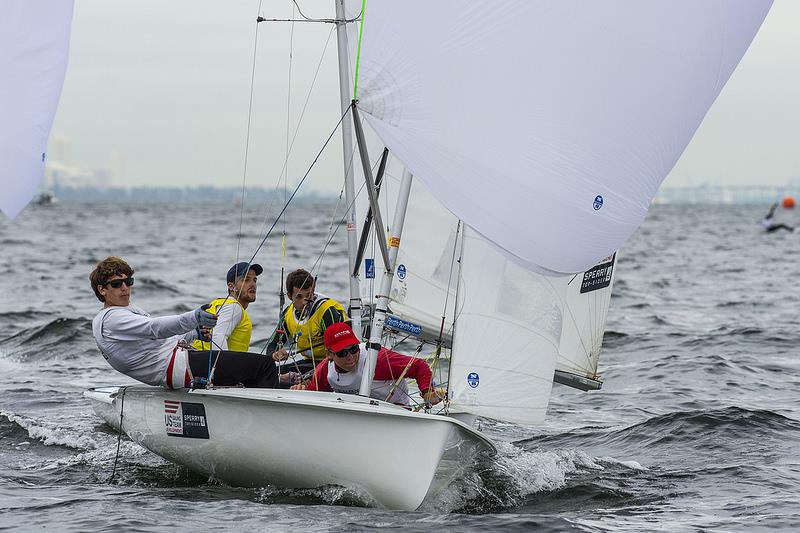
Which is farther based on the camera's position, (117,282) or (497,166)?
(117,282)

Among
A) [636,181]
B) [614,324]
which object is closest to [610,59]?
[636,181]

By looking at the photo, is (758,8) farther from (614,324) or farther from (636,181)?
(614,324)

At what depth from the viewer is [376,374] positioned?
19.6 feet

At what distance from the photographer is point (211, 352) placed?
588cm

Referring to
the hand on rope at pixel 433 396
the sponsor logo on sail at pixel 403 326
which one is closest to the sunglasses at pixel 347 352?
the hand on rope at pixel 433 396

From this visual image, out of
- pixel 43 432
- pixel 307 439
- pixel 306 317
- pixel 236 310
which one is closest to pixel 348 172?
pixel 306 317

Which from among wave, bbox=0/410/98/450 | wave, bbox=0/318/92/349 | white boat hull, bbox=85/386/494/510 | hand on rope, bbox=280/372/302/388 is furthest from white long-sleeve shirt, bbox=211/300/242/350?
wave, bbox=0/318/92/349

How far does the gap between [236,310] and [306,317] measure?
509mm

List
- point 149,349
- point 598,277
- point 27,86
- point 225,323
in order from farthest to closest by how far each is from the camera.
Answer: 1. point 598,277
2. point 225,323
3. point 27,86
4. point 149,349

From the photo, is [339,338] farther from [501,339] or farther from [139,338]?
[139,338]

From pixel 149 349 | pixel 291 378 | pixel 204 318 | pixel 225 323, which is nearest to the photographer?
pixel 204 318

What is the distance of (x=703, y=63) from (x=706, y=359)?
6.50 m

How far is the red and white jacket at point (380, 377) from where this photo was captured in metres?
5.92

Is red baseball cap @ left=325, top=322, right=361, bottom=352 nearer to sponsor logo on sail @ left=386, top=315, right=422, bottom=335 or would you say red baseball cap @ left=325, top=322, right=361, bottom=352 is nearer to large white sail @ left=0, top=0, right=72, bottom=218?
sponsor logo on sail @ left=386, top=315, right=422, bottom=335
